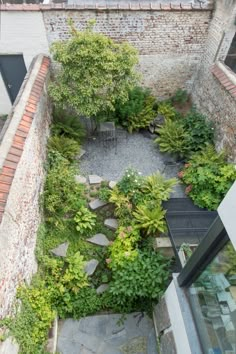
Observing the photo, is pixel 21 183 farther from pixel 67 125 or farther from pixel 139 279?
pixel 67 125

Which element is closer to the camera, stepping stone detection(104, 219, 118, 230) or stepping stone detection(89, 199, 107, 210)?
stepping stone detection(104, 219, 118, 230)

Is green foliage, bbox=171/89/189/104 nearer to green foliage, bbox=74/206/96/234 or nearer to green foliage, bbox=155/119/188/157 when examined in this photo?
Result: green foliage, bbox=155/119/188/157

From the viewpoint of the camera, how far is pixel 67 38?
24.6 feet

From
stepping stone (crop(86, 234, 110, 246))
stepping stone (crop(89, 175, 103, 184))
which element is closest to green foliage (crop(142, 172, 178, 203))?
stepping stone (crop(89, 175, 103, 184))

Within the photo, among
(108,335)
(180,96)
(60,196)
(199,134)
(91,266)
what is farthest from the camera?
(180,96)

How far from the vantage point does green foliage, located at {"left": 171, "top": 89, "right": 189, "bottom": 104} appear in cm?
906

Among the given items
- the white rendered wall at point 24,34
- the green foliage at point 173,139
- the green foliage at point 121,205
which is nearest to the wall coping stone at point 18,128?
the white rendered wall at point 24,34

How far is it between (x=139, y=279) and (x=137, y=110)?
518 cm

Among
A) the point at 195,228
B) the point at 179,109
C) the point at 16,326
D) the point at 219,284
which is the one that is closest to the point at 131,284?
the point at 195,228

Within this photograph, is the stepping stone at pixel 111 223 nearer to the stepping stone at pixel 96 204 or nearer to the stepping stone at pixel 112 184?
the stepping stone at pixel 96 204

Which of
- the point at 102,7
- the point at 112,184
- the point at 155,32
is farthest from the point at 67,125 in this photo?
the point at 155,32

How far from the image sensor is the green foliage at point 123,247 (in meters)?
5.82

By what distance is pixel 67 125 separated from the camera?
26.4 feet

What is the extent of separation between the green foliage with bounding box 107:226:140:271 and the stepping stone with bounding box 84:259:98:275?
43cm
